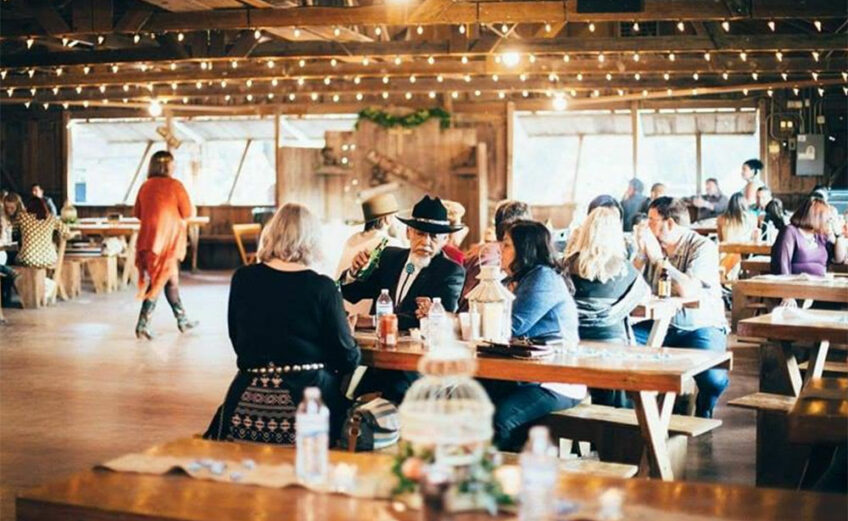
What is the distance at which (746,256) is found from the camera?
12266mm

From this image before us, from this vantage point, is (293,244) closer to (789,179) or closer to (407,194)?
(407,194)

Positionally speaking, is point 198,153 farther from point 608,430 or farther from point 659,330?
point 608,430

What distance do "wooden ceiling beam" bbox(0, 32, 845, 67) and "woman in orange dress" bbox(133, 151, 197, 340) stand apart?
7.63 ft

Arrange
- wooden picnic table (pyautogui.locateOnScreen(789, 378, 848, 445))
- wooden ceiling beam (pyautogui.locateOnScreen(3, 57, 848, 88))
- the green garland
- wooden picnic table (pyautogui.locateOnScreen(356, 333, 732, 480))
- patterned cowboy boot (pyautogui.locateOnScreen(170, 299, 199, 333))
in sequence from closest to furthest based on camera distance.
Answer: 1. wooden picnic table (pyautogui.locateOnScreen(789, 378, 848, 445))
2. wooden picnic table (pyautogui.locateOnScreen(356, 333, 732, 480))
3. patterned cowboy boot (pyautogui.locateOnScreen(170, 299, 199, 333))
4. wooden ceiling beam (pyautogui.locateOnScreen(3, 57, 848, 88))
5. the green garland

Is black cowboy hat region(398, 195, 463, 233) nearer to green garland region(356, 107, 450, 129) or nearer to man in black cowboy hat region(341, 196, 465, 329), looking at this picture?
man in black cowboy hat region(341, 196, 465, 329)

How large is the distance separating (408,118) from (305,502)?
47.5ft

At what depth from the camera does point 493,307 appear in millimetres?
4816

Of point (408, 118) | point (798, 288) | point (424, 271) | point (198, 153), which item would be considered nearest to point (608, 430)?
point (424, 271)

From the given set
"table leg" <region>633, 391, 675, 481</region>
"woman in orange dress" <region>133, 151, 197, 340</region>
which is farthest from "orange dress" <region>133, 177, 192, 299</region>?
"table leg" <region>633, 391, 675, 481</region>

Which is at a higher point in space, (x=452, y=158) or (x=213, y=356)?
(x=452, y=158)

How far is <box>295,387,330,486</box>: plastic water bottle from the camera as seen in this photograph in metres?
2.79

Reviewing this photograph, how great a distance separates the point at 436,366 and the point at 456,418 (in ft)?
0.43

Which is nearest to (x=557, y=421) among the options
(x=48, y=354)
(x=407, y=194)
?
(x=48, y=354)

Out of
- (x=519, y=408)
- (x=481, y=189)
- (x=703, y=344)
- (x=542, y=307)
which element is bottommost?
(x=519, y=408)
